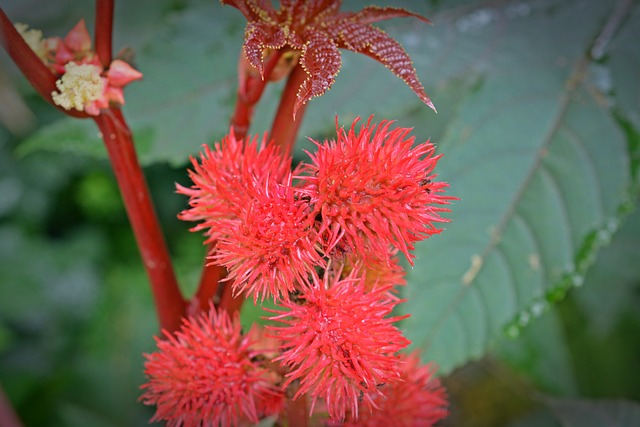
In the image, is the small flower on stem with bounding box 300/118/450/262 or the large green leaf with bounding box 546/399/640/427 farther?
the large green leaf with bounding box 546/399/640/427

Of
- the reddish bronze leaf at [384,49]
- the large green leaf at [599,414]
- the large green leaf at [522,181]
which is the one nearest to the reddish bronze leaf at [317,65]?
the reddish bronze leaf at [384,49]

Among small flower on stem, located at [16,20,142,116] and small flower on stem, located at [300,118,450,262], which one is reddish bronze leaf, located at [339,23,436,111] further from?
small flower on stem, located at [16,20,142,116]

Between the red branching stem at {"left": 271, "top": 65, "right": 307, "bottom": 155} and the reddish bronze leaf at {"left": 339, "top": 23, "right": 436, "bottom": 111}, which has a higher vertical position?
the reddish bronze leaf at {"left": 339, "top": 23, "right": 436, "bottom": 111}

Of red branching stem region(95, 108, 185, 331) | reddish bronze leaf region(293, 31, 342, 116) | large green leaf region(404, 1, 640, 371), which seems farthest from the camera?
large green leaf region(404, 1, 640, 371)

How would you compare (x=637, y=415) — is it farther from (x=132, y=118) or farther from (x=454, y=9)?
(x=132, y=118)

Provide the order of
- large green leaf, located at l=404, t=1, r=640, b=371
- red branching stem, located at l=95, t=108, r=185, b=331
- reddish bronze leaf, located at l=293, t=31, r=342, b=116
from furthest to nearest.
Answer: large green leaf, located at l=404, t=1, r=640, b=371 < red branching stem, located at l=95, t=108, r=185, b=331 < reddish bronze leaf, located at l=293, t=31, r=342, b=116

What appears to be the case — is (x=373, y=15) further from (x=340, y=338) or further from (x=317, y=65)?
(x=340, y=338)

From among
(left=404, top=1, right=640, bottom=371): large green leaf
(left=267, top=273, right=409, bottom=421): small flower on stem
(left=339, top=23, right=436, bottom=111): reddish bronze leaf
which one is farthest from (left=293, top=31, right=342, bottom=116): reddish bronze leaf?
(left=404, top=1, right=640, bottom=371): large green leaf
